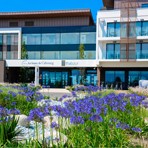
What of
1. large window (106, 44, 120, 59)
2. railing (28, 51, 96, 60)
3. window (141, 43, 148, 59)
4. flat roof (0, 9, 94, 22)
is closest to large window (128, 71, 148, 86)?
window (141, 43, 148, 59)

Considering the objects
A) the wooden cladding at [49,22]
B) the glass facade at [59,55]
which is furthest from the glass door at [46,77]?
the wooden cladding at [49,22]

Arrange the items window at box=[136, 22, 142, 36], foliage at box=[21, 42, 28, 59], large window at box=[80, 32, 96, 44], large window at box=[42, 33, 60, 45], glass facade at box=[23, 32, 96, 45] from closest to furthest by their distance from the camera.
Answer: window at box=[136, 22, 142, 36]
large window at box=[80, 32, 96, 44]
glass facade at box=[23, 32, 96, 45]
large window at box=[42, 33, 60, 45]
foliage at box=[21, 42, 28, 59]

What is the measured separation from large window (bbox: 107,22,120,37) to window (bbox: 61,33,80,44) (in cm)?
600

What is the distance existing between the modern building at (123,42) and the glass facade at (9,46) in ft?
45.2

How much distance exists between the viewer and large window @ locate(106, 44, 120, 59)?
119 ft

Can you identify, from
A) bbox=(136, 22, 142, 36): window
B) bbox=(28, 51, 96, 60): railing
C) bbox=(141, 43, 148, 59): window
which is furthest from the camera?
bbox=(28, 51, 96, 60): railing

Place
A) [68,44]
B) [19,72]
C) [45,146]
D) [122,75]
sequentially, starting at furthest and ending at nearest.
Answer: [19,72] < [68,44] < [122,75] < [45,146]

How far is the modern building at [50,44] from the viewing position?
41.3 metres

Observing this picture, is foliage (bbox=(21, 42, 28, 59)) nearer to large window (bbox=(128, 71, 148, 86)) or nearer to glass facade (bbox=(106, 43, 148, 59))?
glass facade (bbox=(106, 43, 148, 59))

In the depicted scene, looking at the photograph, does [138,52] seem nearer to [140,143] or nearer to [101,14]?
[101,14]

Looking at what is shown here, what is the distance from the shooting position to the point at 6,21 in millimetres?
47188

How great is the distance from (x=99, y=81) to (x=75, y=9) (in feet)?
40.2

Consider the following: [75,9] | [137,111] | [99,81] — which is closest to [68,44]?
[75,9]

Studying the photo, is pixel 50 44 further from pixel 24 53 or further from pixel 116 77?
pixel 116 77
